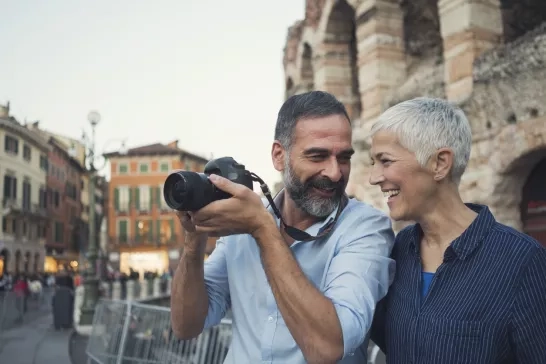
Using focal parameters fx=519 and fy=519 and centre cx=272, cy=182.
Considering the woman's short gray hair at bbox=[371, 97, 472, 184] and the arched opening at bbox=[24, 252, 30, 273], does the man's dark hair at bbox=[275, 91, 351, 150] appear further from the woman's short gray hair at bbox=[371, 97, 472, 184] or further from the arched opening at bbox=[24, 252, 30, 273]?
the arched opening at bbox=[24, 252, 30, 273]

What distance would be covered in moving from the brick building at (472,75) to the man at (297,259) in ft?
19.3

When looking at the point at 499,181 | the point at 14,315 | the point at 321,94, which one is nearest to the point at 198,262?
the point at 321,94

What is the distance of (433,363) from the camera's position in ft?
5.46

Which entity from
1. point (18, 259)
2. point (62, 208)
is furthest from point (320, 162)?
point (62, 208)

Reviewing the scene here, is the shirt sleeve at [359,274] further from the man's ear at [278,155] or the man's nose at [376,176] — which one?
the man's ear at [278,155]

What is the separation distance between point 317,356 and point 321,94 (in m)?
0.92

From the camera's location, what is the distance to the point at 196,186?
5.06 ft

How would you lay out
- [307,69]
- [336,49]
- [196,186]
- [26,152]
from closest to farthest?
1. [196,186]
2. [336,49]
3. [307,69]
4. [26,152]

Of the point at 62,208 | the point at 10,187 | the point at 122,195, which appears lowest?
the point at 62,208

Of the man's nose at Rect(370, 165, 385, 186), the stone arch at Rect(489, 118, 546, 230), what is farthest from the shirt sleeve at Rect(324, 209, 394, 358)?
the stone arch at Rect(489, 118, 546, 230)

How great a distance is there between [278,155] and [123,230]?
5423 cm

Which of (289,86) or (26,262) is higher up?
(289,86)

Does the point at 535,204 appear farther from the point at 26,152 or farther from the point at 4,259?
the point at 26,152

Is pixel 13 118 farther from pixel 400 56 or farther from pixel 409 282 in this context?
pixel 409 282
